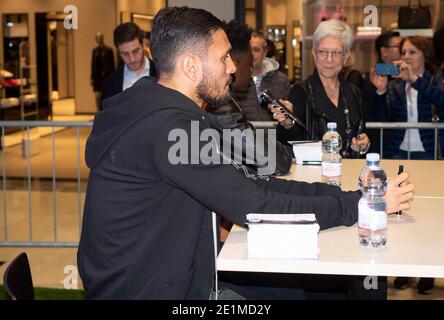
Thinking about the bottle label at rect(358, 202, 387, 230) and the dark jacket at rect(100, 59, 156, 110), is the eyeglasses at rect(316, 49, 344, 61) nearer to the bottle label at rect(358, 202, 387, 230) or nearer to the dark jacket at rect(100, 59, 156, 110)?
the dark jacket at rect(100, 59, 156, 110)

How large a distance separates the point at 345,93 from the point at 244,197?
90.0 inches

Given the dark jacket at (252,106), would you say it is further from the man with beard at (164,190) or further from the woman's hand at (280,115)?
the man with beard at (164,190)

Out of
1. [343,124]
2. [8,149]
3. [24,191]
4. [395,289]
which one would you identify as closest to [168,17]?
[343,124]

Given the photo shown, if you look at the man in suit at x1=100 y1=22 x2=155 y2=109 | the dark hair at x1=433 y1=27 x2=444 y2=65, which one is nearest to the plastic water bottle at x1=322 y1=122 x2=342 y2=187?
the man in suit at x1=100 y1=22 x2=155 y2=109

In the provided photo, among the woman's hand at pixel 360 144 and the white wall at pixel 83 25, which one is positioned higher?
the white wall at pixel 83 25

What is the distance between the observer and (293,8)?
802 cm

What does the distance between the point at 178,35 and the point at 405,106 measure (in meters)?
3.40

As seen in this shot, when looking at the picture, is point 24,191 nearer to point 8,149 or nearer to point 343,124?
point 8,149

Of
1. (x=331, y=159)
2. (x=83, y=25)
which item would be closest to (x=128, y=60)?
(x=331, y=159)

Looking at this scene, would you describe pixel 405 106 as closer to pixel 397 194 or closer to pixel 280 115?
pixel 280 115

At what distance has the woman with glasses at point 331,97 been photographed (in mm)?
4152

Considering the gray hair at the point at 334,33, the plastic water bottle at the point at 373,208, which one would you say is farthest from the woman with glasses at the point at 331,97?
the plastic water bottle at the point at 373,208

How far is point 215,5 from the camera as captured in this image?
691cm

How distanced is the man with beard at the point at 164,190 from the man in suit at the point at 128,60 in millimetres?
3543
